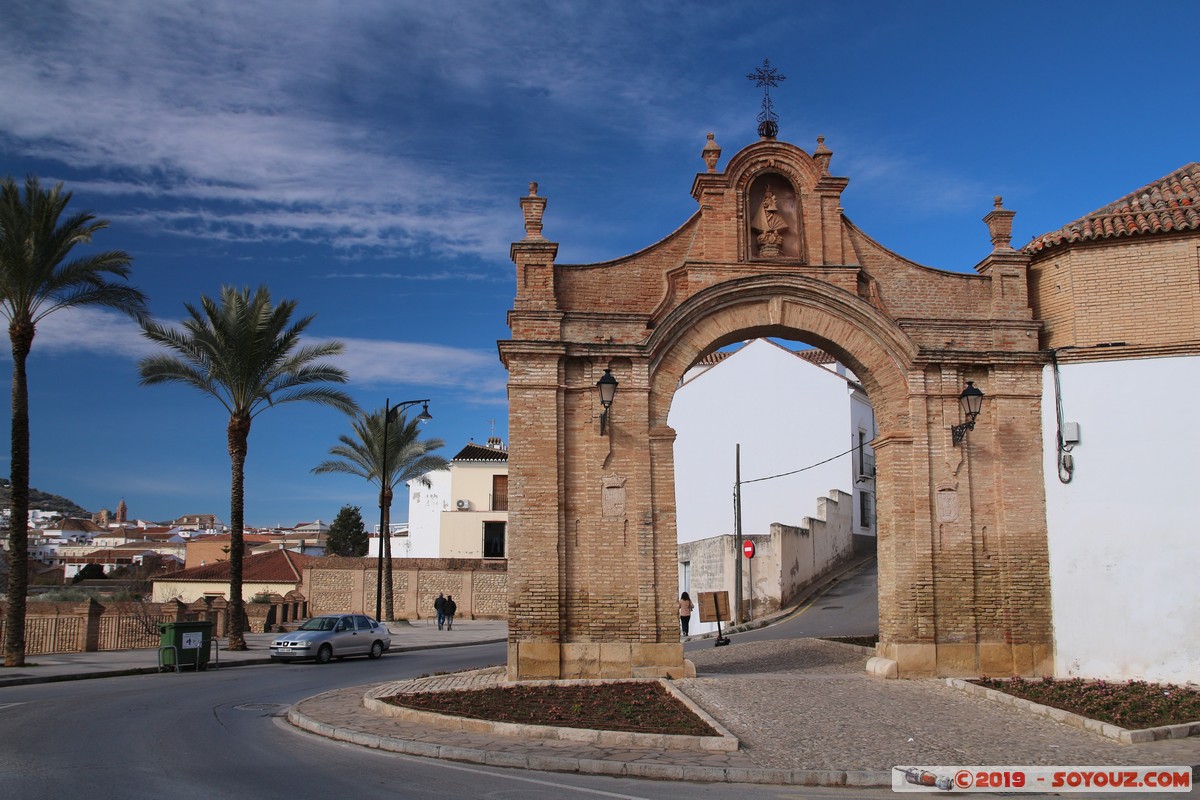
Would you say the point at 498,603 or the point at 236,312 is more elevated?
the point at 236,312

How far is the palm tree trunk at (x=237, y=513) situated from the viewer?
24656mm

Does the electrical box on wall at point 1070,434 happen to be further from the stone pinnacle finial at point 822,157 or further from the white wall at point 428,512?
the white wall at point 428,512

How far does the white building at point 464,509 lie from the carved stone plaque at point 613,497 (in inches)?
1573

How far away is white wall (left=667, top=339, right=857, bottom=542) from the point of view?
1516 inches

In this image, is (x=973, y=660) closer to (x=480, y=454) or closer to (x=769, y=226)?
(x=769, y=226)

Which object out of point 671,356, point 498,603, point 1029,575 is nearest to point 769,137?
point 671,356

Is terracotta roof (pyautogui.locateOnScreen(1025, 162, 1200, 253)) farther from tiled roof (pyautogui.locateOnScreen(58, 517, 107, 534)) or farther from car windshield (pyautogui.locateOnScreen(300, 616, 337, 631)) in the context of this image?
tiled roof (pyautogui.locateOnScreen(58, 517, 107, 534))

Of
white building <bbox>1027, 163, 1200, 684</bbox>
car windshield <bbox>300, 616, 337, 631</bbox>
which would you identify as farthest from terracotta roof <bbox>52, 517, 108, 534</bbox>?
white building <bbox>1027, 163, 1200, 684</bbox>

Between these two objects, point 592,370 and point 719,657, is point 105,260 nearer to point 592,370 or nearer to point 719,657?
point 592,370

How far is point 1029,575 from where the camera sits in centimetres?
1523

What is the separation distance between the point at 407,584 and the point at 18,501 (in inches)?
911

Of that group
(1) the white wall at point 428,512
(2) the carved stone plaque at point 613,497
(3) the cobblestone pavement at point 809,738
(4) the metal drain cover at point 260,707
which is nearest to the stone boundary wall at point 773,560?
(2) the carved stone plaque at point 613,497

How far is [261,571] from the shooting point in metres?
47.5

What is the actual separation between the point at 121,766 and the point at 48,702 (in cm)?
651
